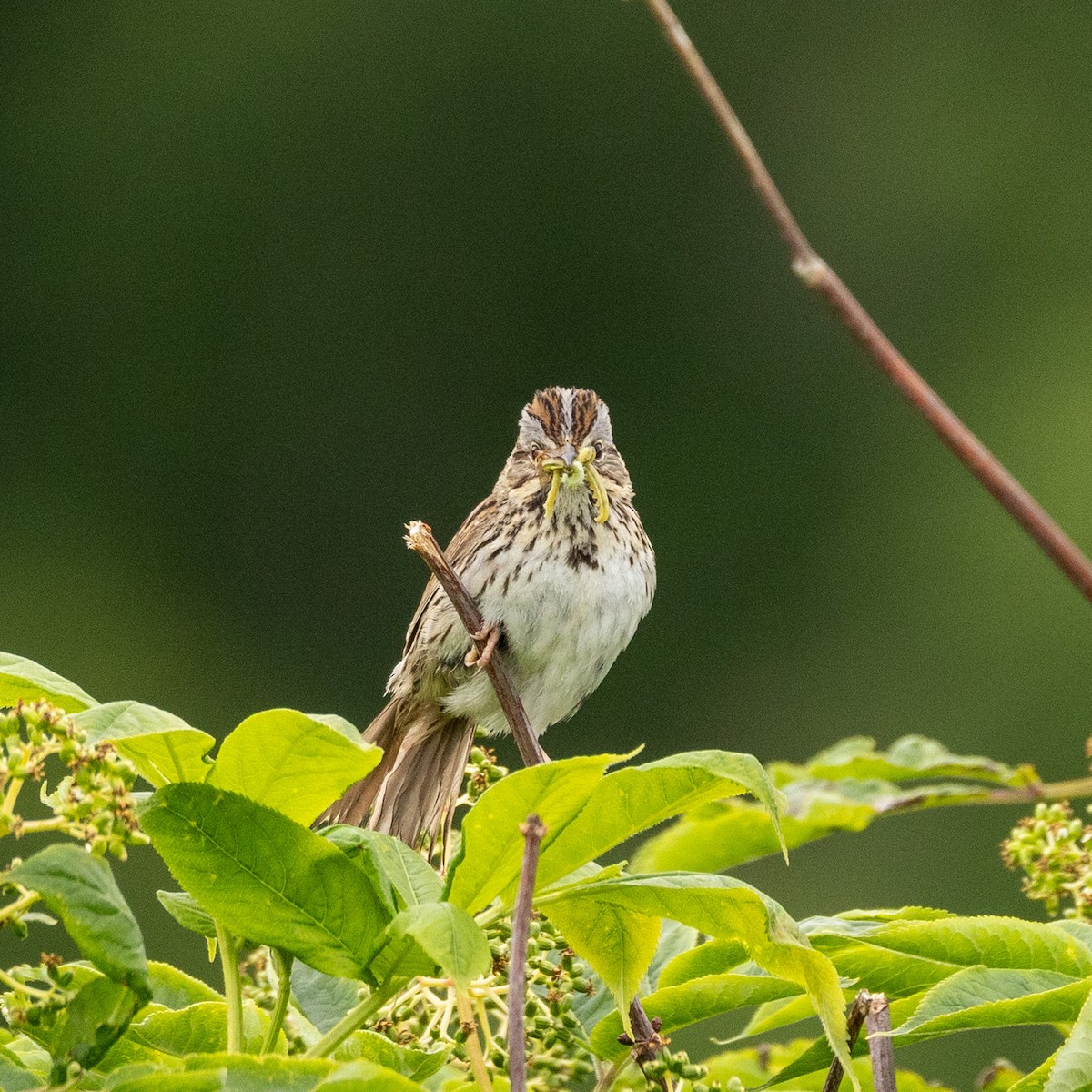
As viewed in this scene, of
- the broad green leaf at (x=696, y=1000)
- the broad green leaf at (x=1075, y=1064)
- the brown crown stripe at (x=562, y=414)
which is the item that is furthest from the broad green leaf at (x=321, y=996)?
the brown crown stripe at (x=562, y=414)

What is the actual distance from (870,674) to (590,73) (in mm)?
5294

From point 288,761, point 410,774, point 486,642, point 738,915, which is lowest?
point 738,915

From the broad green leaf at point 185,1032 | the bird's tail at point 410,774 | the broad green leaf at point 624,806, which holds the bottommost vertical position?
the broad green leaf at point 185,1032

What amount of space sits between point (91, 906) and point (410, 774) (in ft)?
6.20

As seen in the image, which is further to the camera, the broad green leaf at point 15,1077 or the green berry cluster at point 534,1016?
the green berry cluster at point 534,1016

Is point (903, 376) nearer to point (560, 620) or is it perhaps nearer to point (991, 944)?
point (991, 944)

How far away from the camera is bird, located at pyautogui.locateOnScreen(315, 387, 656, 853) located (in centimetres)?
286

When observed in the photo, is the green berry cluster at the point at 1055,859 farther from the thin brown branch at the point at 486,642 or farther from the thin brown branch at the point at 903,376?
the thin brown branch at the point at 903,376

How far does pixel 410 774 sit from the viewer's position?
9.23 ft

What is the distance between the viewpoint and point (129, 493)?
11.0 metres

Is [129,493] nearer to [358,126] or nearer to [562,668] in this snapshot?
[358,126]

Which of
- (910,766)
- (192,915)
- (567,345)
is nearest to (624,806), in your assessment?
(192,915)

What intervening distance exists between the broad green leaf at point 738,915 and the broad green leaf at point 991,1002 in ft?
0.24

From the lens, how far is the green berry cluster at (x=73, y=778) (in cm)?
93
